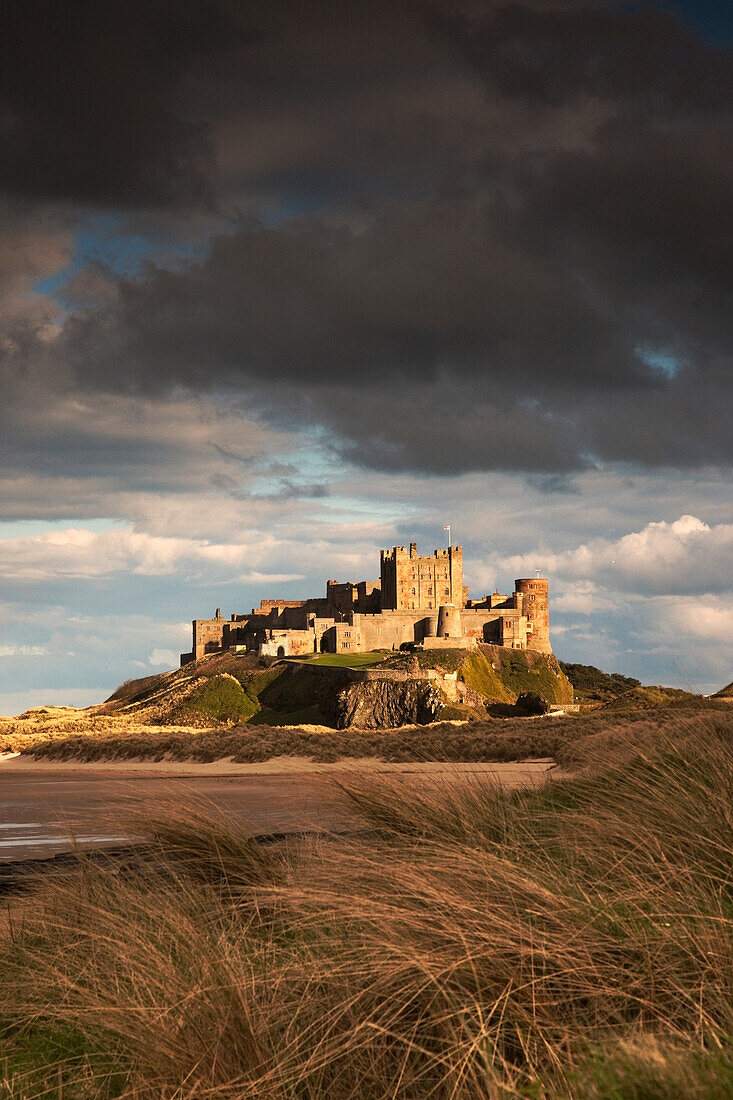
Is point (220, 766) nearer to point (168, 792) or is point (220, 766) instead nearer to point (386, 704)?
point (168, 792)

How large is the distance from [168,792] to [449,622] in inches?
3278

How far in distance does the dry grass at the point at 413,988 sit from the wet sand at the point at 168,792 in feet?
8.84

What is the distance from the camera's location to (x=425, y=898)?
175 inches

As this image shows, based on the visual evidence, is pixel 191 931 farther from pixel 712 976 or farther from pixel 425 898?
pixel 712 976

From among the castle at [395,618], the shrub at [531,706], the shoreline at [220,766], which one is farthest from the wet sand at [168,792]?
the castle at [395,618]

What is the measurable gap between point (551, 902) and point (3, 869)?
20.7 feet

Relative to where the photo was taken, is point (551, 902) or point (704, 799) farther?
point (704, 799)

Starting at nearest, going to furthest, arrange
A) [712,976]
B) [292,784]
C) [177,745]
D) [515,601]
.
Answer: [712,976]
[292,784]
[177,745]
[515,601]

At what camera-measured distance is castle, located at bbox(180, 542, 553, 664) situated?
9725 cm

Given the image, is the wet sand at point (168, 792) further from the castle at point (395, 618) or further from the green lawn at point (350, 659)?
the castle at point (395, 618)

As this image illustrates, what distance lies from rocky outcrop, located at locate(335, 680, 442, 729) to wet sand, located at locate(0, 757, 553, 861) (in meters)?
38.0

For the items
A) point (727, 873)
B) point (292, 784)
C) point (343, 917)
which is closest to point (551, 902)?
point (343, 917)

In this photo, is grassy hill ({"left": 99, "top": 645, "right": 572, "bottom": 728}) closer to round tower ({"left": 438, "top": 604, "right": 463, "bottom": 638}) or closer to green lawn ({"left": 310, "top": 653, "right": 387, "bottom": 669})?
green lawn ({"left": 310, "top": 653, "right": 387, "bottom": 669})

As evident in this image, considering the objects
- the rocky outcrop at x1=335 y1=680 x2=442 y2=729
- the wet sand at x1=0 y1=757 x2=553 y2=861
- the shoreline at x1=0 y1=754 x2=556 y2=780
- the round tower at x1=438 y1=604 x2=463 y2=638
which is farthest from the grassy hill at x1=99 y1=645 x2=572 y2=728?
the wet sand at x1=0 y1=757 x2=553 y2=861
